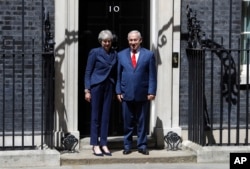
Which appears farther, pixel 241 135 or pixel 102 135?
pixel 241 135

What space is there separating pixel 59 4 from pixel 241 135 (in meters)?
3.15

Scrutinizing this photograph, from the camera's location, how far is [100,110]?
9562mm

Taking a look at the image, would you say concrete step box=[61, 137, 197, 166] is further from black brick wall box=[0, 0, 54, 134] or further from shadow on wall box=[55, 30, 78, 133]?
black brick wall box=[0, 0, 54, 134]

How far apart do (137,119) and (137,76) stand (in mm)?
606

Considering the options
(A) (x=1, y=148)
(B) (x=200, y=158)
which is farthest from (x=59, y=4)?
(B) (x=200, y=158)

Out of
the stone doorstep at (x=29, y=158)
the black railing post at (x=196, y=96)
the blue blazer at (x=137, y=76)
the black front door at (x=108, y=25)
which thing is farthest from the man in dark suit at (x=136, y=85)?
the stone doorstep at (x=29, y=158)

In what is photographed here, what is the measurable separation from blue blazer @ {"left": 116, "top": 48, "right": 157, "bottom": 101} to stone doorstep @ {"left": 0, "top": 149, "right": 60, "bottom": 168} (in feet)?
3.93

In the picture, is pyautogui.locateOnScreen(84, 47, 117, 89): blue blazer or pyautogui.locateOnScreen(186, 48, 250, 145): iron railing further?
pyautogui.locateOnScreen(186, 48, 250, 145): iron railing

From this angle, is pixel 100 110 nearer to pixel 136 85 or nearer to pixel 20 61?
pixel 136 85

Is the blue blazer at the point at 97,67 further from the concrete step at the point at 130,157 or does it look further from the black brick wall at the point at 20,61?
the concrete step at the point at 130,157

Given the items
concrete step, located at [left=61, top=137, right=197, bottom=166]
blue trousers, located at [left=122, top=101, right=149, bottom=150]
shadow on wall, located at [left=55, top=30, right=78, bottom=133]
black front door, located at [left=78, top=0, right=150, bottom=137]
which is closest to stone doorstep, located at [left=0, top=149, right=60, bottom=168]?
concrete step, located at [left=61, top=137, right=197, bottom=166]

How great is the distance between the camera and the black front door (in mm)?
10180

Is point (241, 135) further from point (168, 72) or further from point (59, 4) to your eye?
point (59, 4)

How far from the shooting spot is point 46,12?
9.70m
